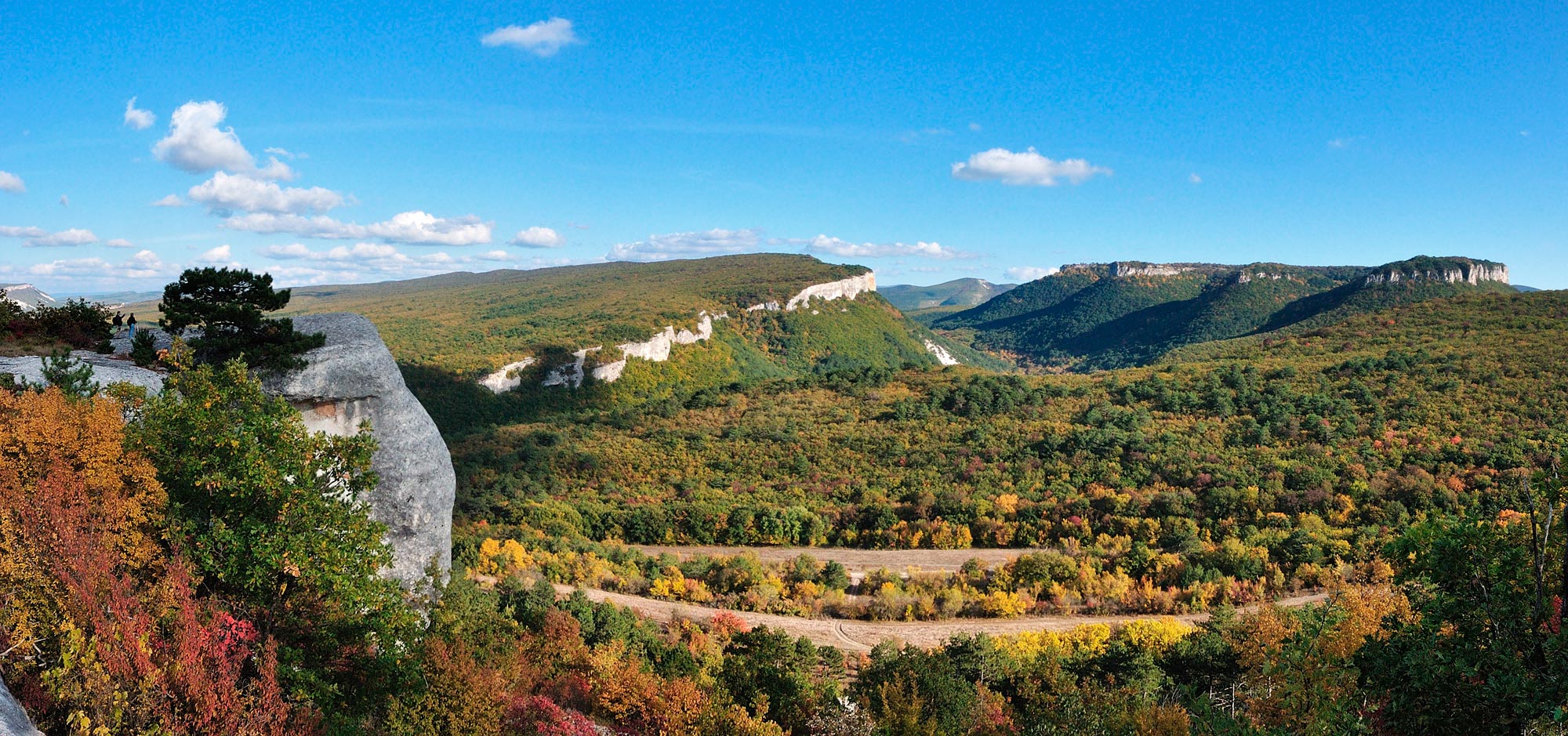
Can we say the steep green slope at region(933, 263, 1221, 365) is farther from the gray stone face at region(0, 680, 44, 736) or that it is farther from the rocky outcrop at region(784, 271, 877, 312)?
the gray stone face at region(0, 680, 44, 736)

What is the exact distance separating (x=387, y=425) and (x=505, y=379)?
205 ft

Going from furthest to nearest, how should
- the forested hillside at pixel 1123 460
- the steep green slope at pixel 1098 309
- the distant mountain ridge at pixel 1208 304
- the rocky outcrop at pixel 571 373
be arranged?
1. the steep green slope at pixel 1098 309
2. the distant mountain ridge at pixel 1208 304
3. the rocky outcrop at pixel 571 373
4. the forested hillside at pixel 1123 460

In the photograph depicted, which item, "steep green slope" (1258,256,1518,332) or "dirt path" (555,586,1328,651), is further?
"steep green slope" (1258,256,1518,332)

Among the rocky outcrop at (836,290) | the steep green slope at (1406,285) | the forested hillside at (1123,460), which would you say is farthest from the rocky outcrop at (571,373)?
the steep green slope at (1406,285)

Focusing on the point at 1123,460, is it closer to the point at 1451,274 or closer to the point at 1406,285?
the point at 1406,285

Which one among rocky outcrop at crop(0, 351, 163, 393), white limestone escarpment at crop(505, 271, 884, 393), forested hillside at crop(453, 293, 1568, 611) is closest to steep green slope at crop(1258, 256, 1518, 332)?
forested hillside at crop(453, 293, 1568, 611)

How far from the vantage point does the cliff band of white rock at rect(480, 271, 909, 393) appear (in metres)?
76.5

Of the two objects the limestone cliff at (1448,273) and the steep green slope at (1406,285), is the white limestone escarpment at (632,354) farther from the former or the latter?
the limestone cliff at (1448,273)

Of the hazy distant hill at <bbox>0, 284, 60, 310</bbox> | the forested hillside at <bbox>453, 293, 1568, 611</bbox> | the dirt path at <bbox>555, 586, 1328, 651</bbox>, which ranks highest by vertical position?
the hazy distant hill at <bbox>0, 284, 60, 310</bbox>

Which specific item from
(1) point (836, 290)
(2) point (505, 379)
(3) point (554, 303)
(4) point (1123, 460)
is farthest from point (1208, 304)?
(2) point (505, 379)

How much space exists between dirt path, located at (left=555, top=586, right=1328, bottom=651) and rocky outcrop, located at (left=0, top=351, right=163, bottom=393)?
16.8m

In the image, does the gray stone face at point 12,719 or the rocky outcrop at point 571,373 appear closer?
the gray stone face at point 12,719

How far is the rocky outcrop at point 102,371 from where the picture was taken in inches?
499

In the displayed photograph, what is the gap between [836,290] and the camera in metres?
135
